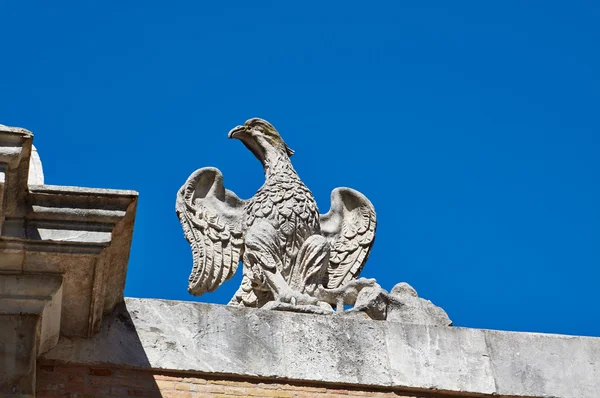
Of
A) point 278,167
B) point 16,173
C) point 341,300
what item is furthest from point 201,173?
point 16,173

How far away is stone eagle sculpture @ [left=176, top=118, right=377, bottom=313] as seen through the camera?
11156 millimetres

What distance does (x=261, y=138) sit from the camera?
1205 centimetres

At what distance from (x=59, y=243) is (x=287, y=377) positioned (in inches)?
78.3

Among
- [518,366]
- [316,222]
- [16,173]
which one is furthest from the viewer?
[316,222]

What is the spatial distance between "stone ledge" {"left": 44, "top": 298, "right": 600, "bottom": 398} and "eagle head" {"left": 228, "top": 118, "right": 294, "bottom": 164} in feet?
6.23

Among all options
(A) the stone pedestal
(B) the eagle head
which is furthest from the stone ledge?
(B) the eagle head

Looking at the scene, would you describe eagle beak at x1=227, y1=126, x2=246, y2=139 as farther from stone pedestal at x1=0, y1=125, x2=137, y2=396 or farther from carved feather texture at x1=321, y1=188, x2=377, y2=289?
stone pedestal at x1=0, y1=125, x2=137, y2=396

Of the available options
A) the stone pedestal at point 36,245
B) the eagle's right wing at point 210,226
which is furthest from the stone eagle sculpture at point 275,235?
the stone pedestal at point 36,245

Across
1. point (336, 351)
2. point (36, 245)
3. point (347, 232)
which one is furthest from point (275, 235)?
point (36, 245)

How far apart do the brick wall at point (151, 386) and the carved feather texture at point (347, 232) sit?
144cm

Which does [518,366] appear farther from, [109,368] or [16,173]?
[16,173]

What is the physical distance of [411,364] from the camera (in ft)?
34.3

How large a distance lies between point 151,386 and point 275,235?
1.81 meters

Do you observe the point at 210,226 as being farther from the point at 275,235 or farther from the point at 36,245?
the point at 36,245
